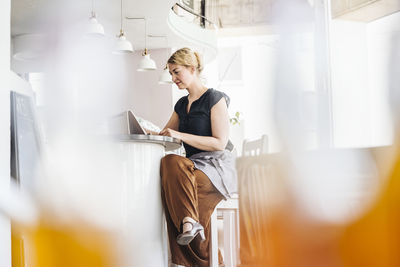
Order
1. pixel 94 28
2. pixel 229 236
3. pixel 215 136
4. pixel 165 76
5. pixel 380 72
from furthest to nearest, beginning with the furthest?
pixel 165 76 → pixel 94 28 → pixel 229 236 → pixel 215 136 → pixel 380 72

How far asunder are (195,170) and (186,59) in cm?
32

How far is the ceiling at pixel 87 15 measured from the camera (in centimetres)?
278

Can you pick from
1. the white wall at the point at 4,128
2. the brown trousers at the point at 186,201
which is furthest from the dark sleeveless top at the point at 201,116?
the white wall at the point at 4,128

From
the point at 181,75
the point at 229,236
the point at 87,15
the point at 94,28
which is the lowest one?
the point at 229,236

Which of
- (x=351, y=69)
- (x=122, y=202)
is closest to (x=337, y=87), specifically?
(x=351, y=69)

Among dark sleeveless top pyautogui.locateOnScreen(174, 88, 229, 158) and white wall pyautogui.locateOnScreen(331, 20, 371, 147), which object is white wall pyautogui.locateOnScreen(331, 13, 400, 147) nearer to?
white wall pyautogui.locateOnScreen(331, 20, 371, 147)

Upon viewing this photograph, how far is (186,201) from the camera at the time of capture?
1009 mm

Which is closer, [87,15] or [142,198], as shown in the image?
[142,198]

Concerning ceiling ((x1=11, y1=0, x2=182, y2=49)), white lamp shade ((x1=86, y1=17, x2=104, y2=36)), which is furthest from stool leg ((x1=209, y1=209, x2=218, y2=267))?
ceiling ((x1=11, y1=0, x2=182, y2=49))

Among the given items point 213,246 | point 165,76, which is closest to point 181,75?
point 213,246

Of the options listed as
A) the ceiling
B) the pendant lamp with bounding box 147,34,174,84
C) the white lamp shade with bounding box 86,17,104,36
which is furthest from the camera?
the pendant lamp with bounding box 147,34,174,84

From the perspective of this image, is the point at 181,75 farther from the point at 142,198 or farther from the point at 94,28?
the point at 94,28

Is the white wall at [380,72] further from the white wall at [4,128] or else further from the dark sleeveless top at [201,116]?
the dark sleeveless top at [201,116]

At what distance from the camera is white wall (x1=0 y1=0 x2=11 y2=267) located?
0.58 meters
